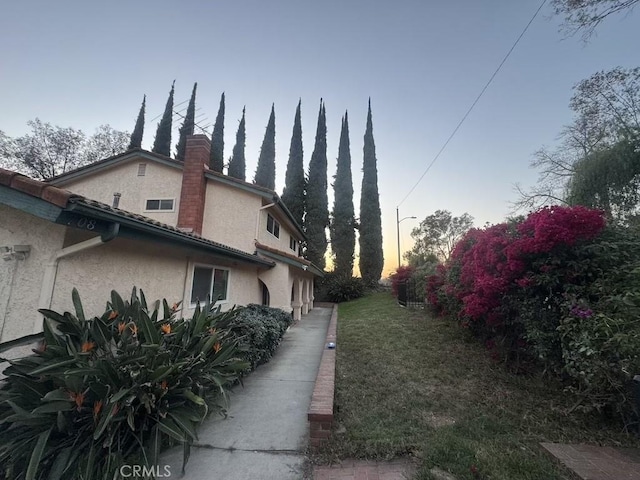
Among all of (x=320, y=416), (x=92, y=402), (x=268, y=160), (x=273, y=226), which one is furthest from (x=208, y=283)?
(x=268, y=160)

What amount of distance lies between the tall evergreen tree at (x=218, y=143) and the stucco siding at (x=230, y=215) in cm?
2397

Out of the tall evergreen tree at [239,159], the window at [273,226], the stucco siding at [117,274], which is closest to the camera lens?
the stucco siding at [117,274]

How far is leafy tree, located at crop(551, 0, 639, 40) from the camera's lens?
20.1 feet

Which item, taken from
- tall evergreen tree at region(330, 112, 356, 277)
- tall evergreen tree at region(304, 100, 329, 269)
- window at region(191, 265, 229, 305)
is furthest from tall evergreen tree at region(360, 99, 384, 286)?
window at region(191, 265, 229, 305)

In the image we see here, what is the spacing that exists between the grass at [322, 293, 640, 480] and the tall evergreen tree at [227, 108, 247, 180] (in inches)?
1278

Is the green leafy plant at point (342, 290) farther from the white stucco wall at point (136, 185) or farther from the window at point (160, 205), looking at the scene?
the window at point (160, 205)

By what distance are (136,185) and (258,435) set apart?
11.9 meters

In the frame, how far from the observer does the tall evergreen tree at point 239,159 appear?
35.0 m

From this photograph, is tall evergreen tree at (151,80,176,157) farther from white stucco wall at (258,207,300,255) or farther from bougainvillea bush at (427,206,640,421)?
bougainvillea bush at (427,206,640,421)

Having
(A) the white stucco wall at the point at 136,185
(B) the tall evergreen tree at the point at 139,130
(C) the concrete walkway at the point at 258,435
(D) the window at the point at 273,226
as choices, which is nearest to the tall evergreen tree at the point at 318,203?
(D) the window at the point at 273,226

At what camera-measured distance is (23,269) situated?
375cm

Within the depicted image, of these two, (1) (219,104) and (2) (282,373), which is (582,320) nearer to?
(2) (282,373)

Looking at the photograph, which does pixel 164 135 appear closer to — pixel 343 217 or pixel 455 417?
pixel 343 217

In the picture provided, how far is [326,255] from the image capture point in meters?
28.9
